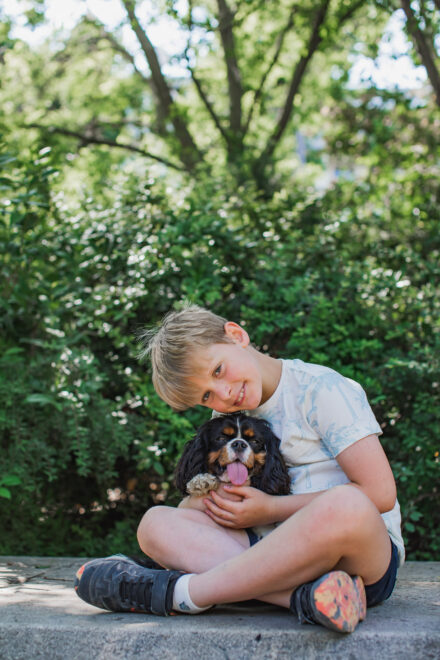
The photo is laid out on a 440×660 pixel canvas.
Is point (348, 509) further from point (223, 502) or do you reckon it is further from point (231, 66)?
point (231, 66)

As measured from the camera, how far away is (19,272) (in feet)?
12.7

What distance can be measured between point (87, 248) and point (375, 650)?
322cm

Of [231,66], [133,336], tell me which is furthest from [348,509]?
[231,66]

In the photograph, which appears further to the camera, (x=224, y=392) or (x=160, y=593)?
(x=224, y=392)

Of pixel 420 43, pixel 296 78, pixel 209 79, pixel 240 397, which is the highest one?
pixel 209 79

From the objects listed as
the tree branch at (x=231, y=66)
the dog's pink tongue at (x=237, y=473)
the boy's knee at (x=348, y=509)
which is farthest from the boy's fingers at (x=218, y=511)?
the tree branch at (x=231, y=66)

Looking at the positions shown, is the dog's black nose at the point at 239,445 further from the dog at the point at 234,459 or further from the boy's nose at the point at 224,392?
the boy's nose at the point at 224,392

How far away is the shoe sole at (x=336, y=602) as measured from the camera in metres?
1.79

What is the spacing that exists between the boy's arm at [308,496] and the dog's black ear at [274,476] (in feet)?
0.20

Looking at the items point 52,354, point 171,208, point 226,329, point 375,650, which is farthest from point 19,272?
point 375,650

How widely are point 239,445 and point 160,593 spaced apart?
0.60 metres

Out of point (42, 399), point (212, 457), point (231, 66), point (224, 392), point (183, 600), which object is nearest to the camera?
point (183, 600)

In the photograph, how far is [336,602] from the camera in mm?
1808

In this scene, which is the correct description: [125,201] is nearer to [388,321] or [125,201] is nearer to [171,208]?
[171,208]
